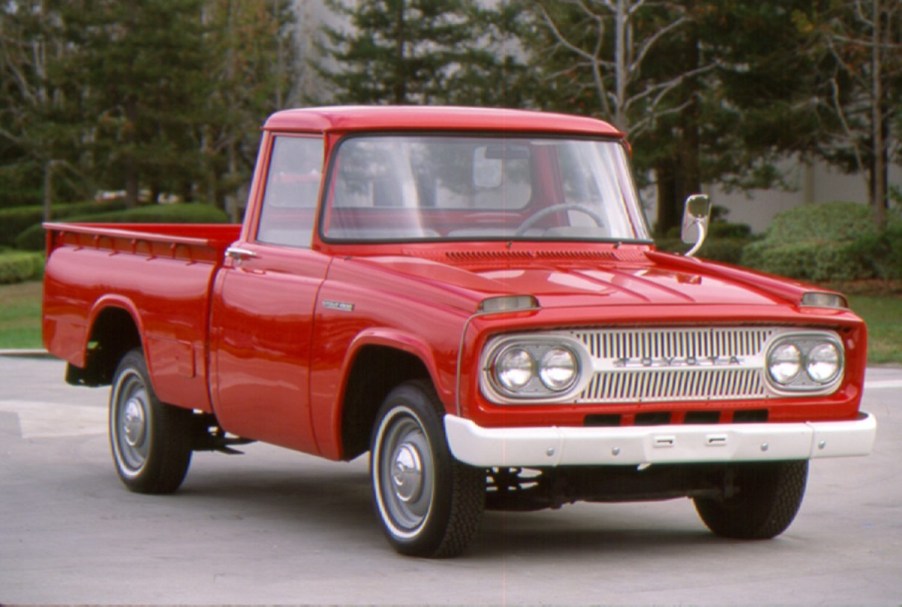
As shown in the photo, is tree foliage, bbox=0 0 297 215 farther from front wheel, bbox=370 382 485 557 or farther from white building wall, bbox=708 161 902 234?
front wheel, bbox=370 382 485 557

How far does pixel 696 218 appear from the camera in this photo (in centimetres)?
945

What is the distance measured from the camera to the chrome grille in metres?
7.71

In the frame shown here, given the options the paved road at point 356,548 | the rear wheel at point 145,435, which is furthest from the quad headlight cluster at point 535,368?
the rear wheel at point 145,435

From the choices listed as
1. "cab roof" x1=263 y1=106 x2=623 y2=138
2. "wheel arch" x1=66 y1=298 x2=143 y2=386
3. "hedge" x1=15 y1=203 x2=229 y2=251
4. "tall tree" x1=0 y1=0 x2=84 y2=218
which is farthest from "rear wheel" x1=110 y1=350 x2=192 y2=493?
"tall tree" x1=0 y1=0 x2=84 y2=218

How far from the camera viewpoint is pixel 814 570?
7883 millimetres

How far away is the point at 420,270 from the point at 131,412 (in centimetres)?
297

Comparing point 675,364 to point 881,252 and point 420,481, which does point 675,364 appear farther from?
point 881,252

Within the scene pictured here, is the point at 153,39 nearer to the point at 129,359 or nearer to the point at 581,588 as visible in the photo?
the point at 129,359

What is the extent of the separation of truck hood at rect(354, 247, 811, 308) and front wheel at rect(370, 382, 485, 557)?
53 cm

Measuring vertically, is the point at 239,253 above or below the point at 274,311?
above

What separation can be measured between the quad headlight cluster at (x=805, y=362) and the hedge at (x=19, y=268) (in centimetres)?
2923

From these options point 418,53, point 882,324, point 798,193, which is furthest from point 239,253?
point 418,53

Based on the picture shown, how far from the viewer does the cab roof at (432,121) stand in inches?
356

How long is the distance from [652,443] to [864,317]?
1703 cm
